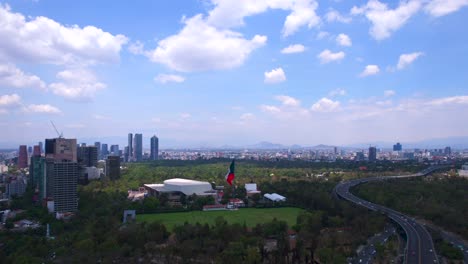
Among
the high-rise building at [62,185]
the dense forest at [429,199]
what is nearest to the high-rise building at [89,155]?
the high-rise building at [62,185]

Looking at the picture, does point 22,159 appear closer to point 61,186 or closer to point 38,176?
point 38,176

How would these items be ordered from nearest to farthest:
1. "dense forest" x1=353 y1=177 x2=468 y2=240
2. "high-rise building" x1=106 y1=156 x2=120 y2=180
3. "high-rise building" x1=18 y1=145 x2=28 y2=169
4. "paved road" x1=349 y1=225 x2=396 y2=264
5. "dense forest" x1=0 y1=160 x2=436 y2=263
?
1. "dense forest" x1=0 y1=160 x2=436 y2=263
2. "paved road" x1=349 y1=225 x2=396 y2=264
3. "dense forest" x1=353 y1=177 x2=468 y2=240
4. "high-rise building" x1=106 y1=156 x2=120 y2=180
5. "high-rise building" x1=18 y1=145 x2=28 y2=169

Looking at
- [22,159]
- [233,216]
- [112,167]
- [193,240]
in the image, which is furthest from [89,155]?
[193,240]

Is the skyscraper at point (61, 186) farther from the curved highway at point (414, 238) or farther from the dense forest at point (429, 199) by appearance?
the dense forest at point (429, 199)

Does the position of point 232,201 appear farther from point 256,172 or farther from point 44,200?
point 256,172

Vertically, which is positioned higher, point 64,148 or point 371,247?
point 64,148

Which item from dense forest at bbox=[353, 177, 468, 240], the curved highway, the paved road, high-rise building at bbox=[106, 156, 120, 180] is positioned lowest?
the paved road

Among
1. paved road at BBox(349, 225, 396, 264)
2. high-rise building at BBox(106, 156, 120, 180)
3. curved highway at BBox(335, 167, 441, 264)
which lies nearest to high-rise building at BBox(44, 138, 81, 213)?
high-rise building at BBox(106, 156, 120, 180)

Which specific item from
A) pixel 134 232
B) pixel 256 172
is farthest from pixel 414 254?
pixel 256 172

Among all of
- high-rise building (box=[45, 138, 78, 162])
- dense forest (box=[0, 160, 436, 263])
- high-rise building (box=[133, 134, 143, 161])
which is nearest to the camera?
dense forest (box=[0, 160, 436, 263])

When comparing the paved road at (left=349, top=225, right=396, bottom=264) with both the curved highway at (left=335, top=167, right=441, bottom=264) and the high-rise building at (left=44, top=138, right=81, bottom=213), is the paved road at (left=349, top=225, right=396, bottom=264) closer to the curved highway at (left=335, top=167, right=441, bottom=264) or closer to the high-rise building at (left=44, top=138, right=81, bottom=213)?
the curved highway at (left=335, top=167, right=441, bottom=264)
